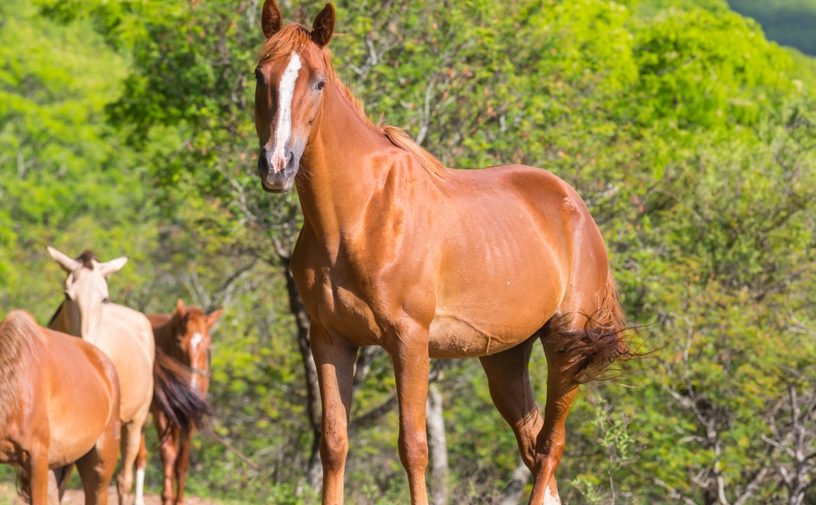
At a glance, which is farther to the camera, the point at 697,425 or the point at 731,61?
the point at 731,61

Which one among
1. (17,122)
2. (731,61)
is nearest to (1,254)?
(17,122)

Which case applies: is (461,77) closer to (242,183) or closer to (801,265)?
(242,183)

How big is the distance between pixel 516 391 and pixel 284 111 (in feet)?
7.46

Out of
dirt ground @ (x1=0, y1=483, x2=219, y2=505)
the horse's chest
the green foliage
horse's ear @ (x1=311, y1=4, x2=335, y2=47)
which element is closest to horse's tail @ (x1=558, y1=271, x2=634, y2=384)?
the horse's chest

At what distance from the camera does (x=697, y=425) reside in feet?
50.0

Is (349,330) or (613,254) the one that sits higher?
(349,330)

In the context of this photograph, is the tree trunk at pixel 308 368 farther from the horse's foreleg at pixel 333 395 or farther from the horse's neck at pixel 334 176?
the horse's neck at pixel 334 176

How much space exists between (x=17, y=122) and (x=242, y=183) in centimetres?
2907

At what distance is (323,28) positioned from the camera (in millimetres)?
4871

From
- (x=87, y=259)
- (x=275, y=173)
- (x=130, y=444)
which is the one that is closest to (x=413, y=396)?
(x=275, y=173)

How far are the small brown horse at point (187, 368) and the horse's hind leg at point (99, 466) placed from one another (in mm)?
3522

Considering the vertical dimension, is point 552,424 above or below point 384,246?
below

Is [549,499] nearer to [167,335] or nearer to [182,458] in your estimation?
[182,458]

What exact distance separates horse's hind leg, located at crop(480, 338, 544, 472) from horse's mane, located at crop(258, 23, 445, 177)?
114cm
